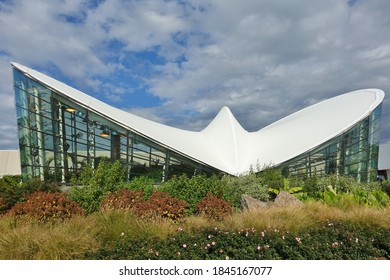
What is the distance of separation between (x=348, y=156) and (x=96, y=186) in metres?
15.6

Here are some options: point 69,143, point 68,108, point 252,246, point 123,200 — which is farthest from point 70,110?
point 252,246

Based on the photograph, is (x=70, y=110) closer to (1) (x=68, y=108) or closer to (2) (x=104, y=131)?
(1) (x=68, y=108)

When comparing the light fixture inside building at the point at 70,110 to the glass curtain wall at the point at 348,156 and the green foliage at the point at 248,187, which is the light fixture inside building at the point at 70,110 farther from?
the glass curtain wall at the point at 348,156

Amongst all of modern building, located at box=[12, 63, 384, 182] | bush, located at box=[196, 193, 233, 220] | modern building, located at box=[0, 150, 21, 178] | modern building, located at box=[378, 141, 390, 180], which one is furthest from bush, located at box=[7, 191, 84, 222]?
modern building, located at box=[378, 141, 390, 180]

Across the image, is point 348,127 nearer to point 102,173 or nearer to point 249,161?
point 249,161

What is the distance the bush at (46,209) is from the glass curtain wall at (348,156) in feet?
38.6

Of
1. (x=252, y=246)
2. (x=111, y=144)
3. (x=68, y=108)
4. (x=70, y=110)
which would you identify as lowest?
(x=252, y=246)

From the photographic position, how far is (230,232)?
540 centimetres

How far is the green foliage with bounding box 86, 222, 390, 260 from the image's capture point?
4727 millimetres

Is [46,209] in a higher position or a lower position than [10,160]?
higher

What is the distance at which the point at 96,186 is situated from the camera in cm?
973

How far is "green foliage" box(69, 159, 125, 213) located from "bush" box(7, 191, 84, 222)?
1.27 m

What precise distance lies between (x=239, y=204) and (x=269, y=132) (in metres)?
12.7

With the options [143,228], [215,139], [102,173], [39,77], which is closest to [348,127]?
[215,139]
